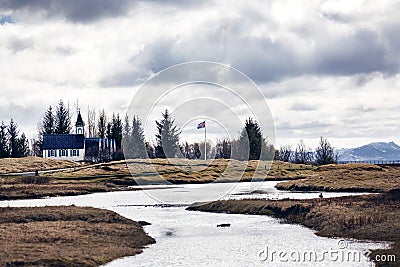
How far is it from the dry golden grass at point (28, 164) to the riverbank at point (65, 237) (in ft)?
300

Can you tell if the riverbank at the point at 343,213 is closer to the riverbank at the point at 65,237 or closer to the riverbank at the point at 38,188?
the riverbank at the point at 65,237

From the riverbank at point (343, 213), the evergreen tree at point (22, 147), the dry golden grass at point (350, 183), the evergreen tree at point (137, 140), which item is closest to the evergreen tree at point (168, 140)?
the evergreen tree at point (137, 140)

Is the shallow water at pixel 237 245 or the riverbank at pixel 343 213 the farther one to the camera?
the riverbank at pixel 343 213

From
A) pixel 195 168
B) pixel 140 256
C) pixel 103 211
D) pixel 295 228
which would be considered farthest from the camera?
pixel 195 168

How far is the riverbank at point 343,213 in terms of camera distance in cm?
3975

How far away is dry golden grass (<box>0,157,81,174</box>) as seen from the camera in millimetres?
141262

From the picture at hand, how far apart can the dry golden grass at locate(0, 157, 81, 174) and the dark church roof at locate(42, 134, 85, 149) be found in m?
22.0

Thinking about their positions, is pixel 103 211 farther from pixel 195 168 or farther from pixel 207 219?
pixel 195 168

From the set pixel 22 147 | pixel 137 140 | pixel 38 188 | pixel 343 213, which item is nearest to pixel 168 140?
pixel 137 140

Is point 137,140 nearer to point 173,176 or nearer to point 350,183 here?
point 173,176

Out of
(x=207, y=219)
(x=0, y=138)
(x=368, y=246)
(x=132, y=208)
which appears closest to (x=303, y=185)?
(x=132, y=208)

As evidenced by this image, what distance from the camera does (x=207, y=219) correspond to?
54375mm

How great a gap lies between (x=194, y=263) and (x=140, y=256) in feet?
12.6

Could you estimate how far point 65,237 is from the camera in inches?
1500
